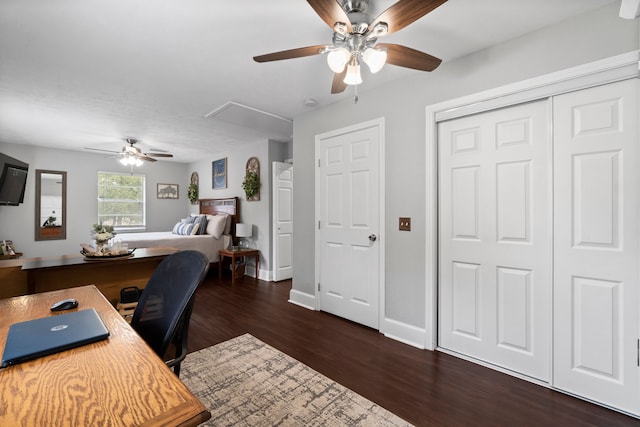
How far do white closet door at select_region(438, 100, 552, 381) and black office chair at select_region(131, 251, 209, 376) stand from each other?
6.65 ft

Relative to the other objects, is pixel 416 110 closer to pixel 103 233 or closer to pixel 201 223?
pixel 103 233

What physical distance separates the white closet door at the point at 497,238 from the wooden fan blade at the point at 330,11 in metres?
1.39

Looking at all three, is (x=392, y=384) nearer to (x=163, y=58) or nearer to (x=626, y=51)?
(x=626, y=51)

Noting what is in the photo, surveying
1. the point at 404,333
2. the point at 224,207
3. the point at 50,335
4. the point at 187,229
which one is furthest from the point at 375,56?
the point at 187,229

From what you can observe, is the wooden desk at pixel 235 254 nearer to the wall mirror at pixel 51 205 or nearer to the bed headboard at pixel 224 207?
the bed headboard at pixel 224 207

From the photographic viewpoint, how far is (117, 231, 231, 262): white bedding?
4719mm

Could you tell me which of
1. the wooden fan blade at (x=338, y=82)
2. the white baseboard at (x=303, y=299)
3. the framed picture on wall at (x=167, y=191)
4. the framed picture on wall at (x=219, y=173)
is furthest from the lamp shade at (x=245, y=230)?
the wooden fan blade at (x=338, y=82)

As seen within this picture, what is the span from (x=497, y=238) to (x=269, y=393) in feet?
Answer: 6.50

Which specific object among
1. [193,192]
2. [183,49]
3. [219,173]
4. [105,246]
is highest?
[183,49]

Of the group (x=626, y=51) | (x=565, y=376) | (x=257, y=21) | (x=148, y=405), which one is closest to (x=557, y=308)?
(x=565, y=376)

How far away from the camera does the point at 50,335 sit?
0.99 meters

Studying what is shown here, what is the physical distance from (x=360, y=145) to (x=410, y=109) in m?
0.61

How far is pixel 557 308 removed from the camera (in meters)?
1.94

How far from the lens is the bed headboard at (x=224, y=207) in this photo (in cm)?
558
